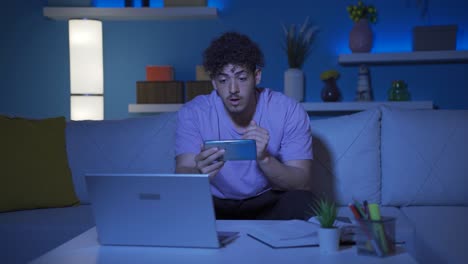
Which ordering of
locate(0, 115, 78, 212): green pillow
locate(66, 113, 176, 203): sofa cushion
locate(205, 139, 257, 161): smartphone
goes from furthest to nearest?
1. locate(66, 113, 176, 203): sofa cushion
2. locate(0, 115, 78, 212): green pillow
3. locate(205, 139, 257, 161): smartphone

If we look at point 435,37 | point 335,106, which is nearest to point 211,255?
point 335,106

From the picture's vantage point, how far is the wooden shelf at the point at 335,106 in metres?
3.30

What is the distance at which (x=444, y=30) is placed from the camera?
332 centimetres

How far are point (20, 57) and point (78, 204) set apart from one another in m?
1.77

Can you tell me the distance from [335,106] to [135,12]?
144 centimetres

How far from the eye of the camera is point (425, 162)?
2184mm

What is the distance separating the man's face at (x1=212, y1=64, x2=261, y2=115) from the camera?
1.79m

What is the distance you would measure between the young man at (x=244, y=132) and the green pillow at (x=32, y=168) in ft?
2.14

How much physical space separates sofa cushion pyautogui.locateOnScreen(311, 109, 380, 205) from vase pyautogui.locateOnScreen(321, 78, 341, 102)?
1213 millimetres

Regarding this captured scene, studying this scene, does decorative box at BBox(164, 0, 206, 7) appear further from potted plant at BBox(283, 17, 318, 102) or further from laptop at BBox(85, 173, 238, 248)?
laptop at BBox(85, 173, 238, 248)

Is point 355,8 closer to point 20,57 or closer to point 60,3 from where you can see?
point 60,3

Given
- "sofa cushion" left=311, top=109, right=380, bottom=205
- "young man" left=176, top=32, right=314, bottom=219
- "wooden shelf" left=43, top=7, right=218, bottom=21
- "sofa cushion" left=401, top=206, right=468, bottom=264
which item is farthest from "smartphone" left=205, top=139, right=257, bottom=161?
"wooden shelf" left=43, top=7, right=218, bottom=21

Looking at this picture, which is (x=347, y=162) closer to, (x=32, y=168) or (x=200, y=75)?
(x=32, y=168)

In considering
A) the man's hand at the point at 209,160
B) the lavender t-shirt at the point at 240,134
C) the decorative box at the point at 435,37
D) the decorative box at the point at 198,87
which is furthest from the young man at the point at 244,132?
the decorative box at the point at 435,37
